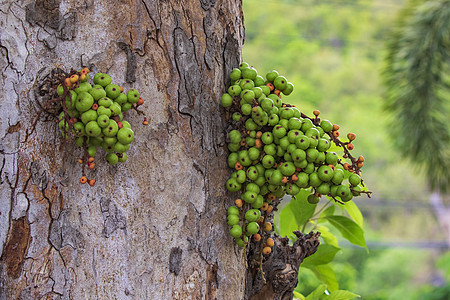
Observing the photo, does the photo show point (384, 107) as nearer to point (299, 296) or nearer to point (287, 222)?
point (287, 222)

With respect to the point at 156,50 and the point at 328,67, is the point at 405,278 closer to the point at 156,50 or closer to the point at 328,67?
the point at 328,67

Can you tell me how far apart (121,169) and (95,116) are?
14 centimetres

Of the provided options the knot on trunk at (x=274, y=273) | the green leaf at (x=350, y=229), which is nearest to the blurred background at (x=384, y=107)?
the green leaf at (x=350, y=229)

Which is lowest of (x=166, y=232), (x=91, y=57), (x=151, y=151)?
(x=166, y=232)

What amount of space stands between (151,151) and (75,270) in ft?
0.87

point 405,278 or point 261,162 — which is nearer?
point 261,162

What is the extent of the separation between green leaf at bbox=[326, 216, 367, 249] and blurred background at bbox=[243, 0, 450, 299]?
319 cm

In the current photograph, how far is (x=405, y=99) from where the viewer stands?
14.0 feet

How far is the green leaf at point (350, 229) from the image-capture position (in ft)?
4.38

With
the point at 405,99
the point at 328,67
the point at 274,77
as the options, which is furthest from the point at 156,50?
the point at 328,67

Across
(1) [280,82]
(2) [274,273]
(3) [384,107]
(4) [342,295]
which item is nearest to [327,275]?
(4) [342,295]

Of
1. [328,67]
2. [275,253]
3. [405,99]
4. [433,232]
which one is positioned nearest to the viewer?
[275,253]

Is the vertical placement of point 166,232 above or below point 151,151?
below

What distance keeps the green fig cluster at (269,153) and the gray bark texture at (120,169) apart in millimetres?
41
